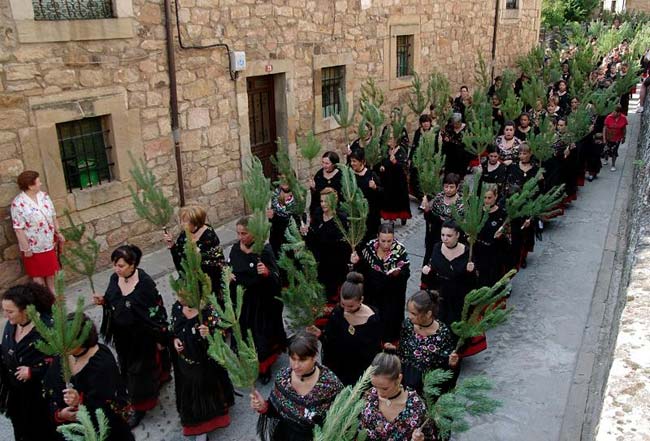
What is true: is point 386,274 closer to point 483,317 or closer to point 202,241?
point 483,317

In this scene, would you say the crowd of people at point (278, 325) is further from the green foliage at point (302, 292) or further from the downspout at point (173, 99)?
the downspout at point (173, 99)

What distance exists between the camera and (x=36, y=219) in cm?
631

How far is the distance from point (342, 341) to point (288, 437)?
2.95 ft

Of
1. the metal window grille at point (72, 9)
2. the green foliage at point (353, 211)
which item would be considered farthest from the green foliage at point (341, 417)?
the metal window grille at point (72, 9)

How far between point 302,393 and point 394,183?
5889 millimetres

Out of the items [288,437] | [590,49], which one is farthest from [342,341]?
[590,49]

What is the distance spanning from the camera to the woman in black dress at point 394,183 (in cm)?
895

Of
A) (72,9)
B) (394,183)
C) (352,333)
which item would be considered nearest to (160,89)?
(72,9)

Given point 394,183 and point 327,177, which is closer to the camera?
point 327,177

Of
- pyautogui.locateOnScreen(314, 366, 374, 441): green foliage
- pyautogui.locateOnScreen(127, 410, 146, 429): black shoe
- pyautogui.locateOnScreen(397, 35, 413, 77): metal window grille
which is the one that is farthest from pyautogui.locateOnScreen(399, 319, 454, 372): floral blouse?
pyautogui.locateOnScreen(397, 35, 413, 77): metal window grille

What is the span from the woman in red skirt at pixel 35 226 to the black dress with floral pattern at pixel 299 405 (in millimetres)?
3894

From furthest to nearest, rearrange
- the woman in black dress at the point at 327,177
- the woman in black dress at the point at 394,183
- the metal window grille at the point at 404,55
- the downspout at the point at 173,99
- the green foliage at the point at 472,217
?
the metal window grille at the point at 404,55
the woman in black dress at the point at 394,183
the downspout at the point at 173,99
the woman in black dress at the point at 327,177
the green foliage at the point at 472,217

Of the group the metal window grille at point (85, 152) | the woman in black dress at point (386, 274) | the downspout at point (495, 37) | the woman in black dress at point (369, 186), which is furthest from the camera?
the downspout at point (495, 37)

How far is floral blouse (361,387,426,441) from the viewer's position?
324cm
